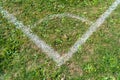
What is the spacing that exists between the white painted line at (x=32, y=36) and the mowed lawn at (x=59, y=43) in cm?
9

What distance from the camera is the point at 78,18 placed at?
657 centimetres

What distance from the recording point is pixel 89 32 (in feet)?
20.4

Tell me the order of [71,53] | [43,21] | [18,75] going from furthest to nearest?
[43,21]
[71,53]
[18,75]

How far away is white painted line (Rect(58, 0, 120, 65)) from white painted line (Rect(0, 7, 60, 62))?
211 millimetres

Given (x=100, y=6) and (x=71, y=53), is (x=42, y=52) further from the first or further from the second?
(x=100, y=6)

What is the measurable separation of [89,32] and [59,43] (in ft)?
2.77

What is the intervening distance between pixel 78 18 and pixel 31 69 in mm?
1990

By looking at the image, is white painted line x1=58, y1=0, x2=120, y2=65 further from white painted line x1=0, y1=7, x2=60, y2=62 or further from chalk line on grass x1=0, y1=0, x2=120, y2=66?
white painted line x1=0, y1=7, x2=60, y2=62

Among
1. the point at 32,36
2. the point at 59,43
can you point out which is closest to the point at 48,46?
the point at 59,43

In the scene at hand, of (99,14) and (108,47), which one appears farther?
(99,14)

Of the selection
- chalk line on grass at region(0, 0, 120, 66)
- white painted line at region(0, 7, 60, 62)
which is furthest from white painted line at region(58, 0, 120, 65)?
white painted line at region(0, 7, 60, 62)

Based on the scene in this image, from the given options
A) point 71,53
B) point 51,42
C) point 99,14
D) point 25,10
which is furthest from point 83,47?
point 25,10

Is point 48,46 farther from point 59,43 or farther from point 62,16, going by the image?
point 62,16

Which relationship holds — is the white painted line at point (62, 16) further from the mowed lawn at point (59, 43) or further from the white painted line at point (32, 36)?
the white painted line at point (32, 36)
